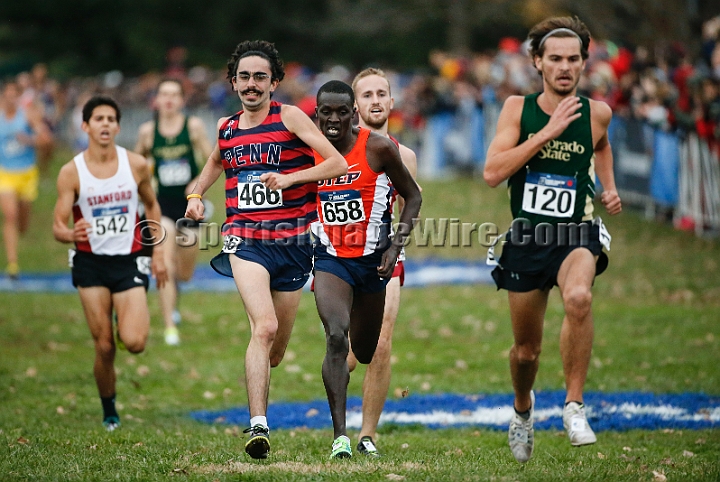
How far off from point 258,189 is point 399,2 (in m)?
50.1

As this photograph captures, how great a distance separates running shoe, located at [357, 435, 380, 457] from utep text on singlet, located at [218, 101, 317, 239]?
1451mm

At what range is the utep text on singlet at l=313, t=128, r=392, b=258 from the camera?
7164 mm

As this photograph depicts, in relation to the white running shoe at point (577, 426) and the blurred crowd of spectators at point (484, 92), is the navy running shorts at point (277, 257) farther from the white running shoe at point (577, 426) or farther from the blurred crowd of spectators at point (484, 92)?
the blurred crowd of spectators at point (484, 92)

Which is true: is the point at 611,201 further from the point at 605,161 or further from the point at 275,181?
the point at 275,181

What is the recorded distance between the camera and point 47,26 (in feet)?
202

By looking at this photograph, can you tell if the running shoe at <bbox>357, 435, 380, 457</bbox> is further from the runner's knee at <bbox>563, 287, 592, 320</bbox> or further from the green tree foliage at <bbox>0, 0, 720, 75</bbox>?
the green tree foliage at <bbox>0, 0, 720, 75</bbox>

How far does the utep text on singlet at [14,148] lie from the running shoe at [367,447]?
11.4m

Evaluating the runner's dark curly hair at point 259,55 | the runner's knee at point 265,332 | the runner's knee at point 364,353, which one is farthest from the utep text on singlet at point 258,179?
the runner's knee at point 364,353

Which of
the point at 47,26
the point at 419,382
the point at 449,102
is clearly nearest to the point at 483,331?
the point at 419,382

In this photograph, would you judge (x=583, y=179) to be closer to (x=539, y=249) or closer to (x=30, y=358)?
(x=539, y=249)

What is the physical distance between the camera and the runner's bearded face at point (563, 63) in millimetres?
7102

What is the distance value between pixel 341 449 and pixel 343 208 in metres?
1.55

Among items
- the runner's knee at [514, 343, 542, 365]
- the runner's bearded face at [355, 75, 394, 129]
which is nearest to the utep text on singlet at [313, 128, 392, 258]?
the runner's bearded face at [355, 75, 394, 129]

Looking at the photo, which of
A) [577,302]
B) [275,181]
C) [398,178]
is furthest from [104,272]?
[577,302]
